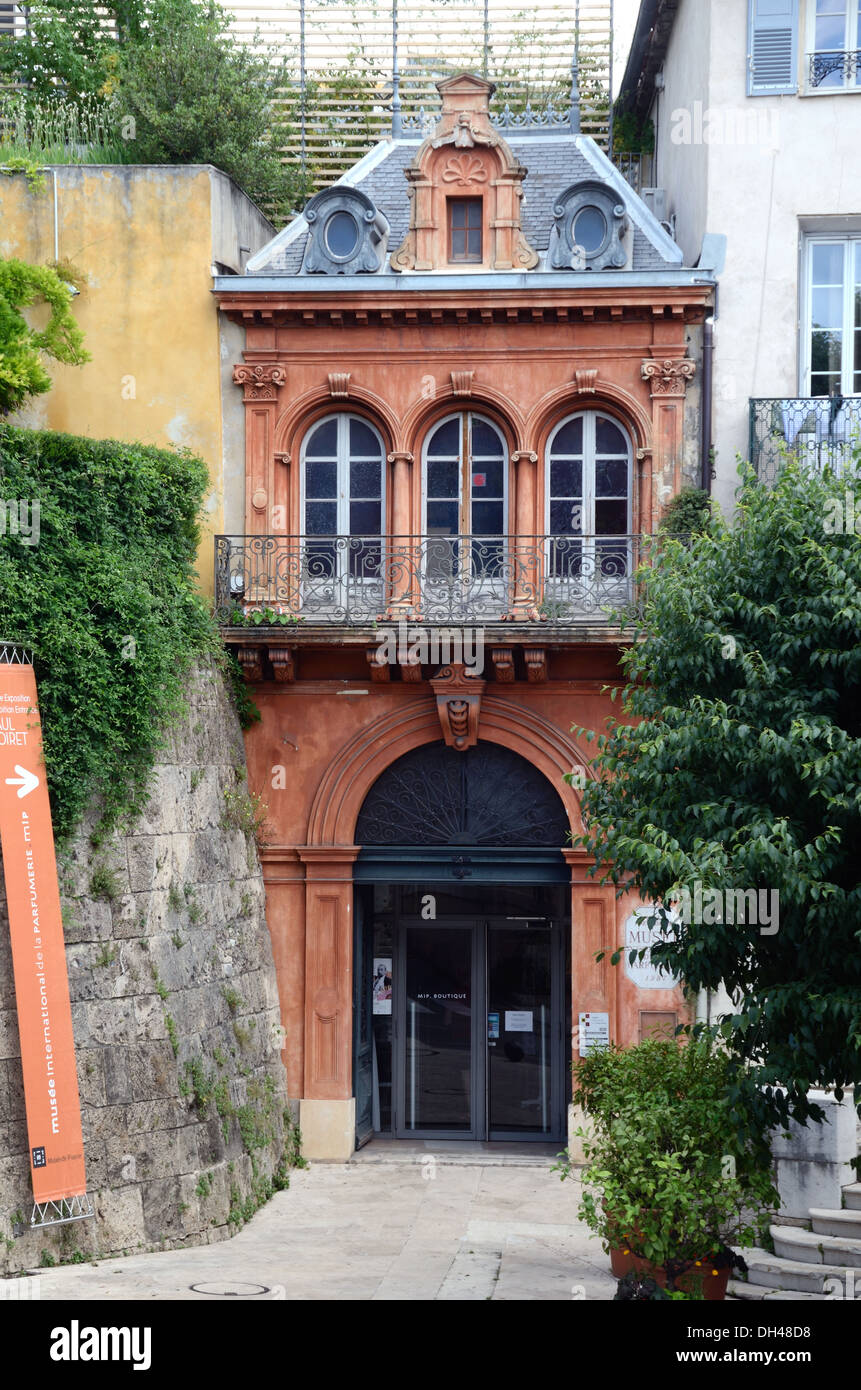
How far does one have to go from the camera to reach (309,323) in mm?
16797

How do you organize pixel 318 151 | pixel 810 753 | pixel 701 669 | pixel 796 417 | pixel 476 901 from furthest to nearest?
pixel 318 151, pixel 476 901, pixel 796 417, pixel 701 669, pixel 810 753

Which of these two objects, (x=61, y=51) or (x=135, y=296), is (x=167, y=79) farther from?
(x=135, y=296)

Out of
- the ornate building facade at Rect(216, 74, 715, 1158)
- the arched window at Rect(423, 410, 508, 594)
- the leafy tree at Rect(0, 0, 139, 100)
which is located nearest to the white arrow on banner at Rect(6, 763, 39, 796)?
the ornate building facade at Rect(216, 74, 715, 1158)

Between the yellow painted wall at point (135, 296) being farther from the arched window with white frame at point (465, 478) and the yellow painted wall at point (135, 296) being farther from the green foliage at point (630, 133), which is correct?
the green foliage at point (630, 133)

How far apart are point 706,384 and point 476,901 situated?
620 centimetres

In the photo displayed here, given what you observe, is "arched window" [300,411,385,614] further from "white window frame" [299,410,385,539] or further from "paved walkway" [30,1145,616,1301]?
"paved walkway" [30,1145,616,1301]

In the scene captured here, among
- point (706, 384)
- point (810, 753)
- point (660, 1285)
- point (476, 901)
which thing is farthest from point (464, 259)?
point (660, 1285)

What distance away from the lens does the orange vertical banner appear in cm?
1177

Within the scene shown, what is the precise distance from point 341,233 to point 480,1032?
29.5 ft

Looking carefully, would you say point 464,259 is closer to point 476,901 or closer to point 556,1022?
point 476,901

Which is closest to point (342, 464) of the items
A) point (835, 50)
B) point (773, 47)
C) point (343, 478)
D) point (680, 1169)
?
point (343, 478)

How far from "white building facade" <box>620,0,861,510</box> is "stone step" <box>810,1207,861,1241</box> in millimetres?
7602

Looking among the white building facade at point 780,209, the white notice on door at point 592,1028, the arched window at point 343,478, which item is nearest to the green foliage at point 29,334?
the arched window at point 343,478

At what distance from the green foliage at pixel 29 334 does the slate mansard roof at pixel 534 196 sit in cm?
223
